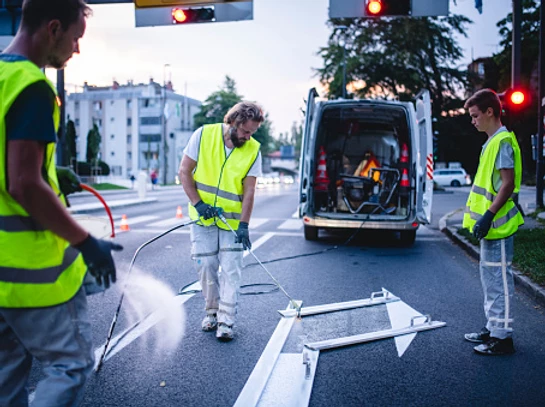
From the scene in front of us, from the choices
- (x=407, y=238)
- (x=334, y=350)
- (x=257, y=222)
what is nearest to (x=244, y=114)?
(x=334, y=350)

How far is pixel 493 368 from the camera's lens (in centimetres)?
390

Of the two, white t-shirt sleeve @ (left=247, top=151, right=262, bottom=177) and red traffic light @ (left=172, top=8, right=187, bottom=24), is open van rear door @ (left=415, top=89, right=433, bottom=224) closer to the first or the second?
red traffic light @ (left=172, top=8, right=187, bottom=24)

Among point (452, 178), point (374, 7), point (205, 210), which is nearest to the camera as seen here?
point (205, 210)

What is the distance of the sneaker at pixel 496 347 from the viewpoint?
4.19 metres

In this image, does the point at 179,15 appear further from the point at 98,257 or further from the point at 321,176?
the point at 98,257

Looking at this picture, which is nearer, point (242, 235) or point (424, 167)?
point (242, 235)

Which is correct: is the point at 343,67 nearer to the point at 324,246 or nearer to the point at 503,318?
the point at 324,246

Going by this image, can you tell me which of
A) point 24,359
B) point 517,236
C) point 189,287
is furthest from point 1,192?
point 517,236

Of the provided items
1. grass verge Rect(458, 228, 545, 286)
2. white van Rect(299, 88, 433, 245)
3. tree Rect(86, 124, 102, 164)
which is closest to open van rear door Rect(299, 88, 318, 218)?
white van Rect(299, 88, 433, 245)

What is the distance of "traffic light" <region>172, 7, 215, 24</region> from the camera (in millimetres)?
10383

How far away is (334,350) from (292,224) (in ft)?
32.8

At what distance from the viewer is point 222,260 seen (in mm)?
4559

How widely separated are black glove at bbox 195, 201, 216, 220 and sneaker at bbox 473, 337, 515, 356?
2250mm

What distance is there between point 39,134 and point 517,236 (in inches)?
378
